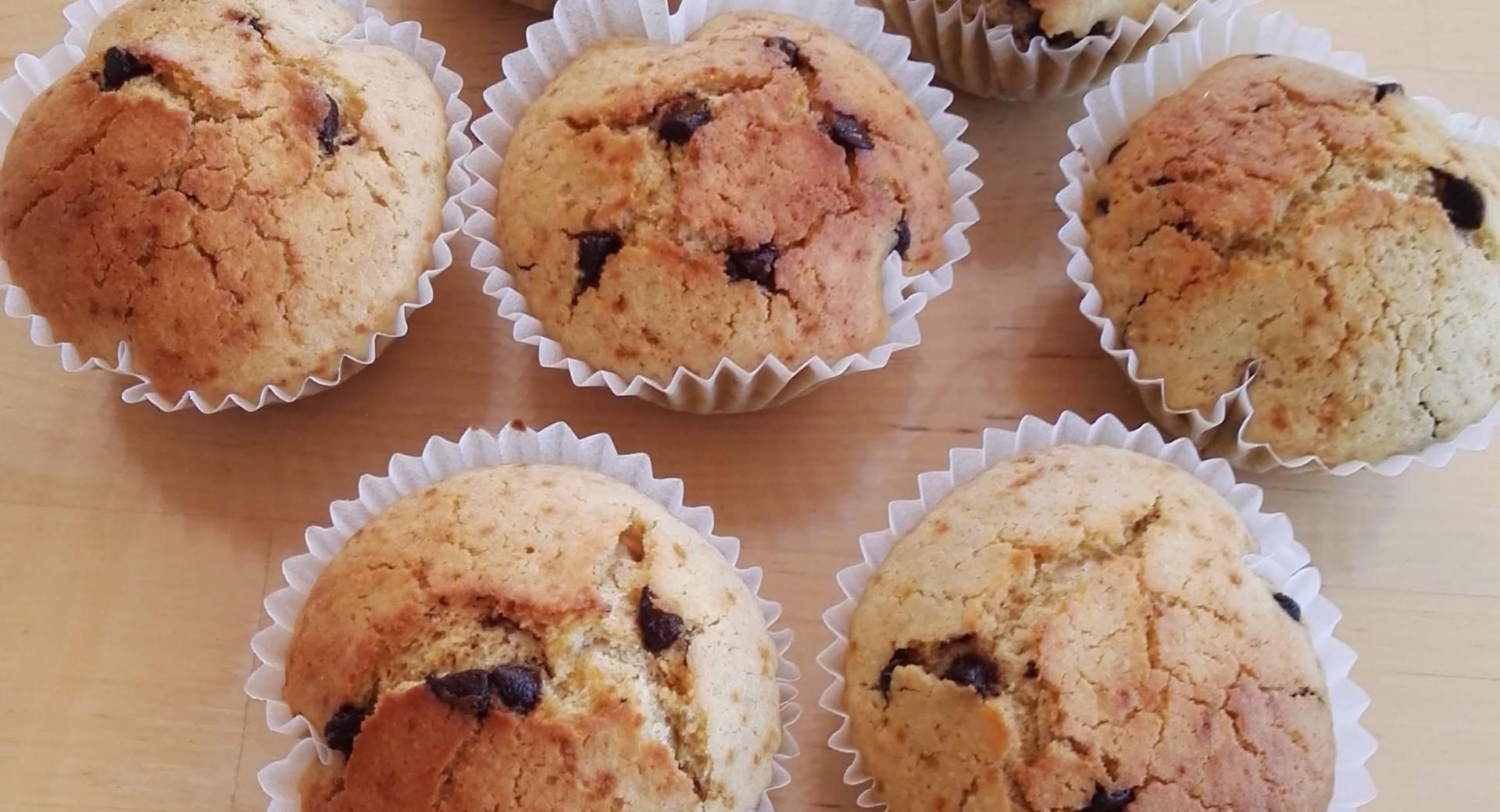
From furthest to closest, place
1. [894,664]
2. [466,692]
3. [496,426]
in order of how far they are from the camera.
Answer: [496,426], [894,664], [466,692]

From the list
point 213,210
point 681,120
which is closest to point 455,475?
point 213,210

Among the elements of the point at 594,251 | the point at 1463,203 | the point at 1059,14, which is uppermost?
the point at 1059,14

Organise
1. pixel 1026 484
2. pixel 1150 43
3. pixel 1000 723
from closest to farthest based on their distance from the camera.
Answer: pixel 1000 723
pixel 1026 484
pixel 1150 43

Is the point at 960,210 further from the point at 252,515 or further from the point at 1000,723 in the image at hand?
the point at 252,515

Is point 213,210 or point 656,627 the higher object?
point 213,210

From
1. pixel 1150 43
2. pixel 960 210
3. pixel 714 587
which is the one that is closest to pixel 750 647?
pixel 714 587

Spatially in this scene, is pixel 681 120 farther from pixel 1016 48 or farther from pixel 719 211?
pixel 1016 48

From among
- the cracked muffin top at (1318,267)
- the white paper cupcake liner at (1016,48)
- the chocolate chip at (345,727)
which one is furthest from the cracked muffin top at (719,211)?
the chocolate chip at (345,727)
